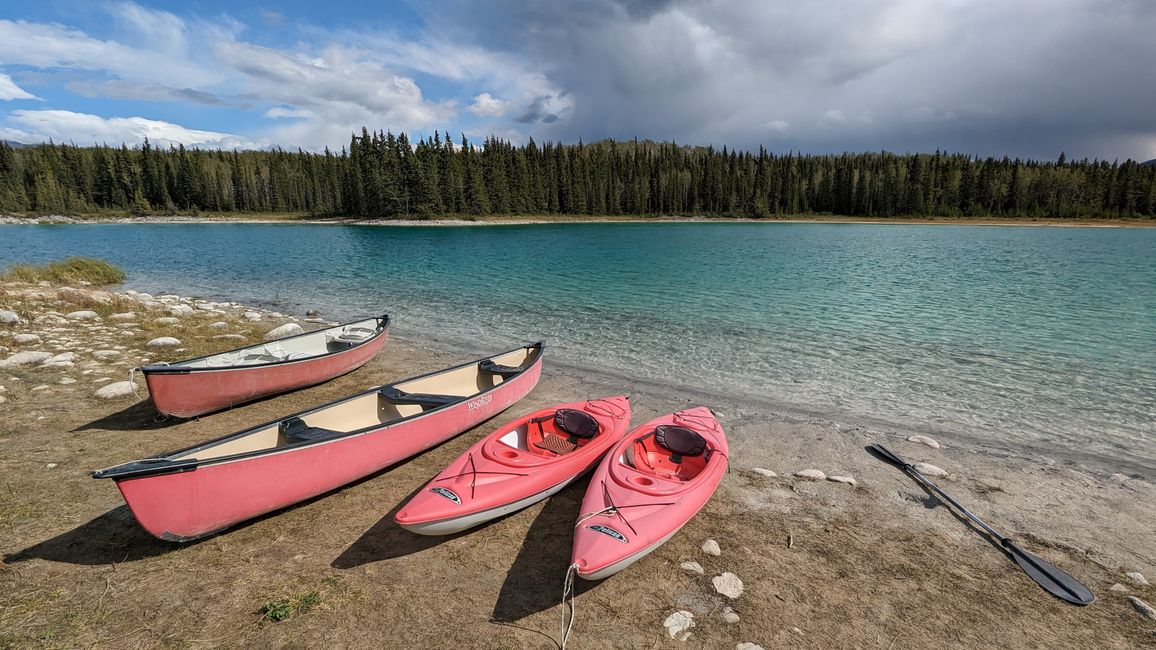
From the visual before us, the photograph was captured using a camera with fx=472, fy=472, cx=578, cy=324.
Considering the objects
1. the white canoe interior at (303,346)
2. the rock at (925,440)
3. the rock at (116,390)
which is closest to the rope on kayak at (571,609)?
the rock at (925,440)

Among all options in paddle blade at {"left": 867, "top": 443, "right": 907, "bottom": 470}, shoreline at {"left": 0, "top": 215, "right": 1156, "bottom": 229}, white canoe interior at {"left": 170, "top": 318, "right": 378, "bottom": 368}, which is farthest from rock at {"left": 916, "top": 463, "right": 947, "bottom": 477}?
shoreline at {"left": 0, "top": 215, "right": 1156, "bottom": 229}

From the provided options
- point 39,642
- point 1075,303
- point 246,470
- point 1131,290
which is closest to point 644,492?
point 246,470

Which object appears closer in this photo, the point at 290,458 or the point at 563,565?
the point at 563,565

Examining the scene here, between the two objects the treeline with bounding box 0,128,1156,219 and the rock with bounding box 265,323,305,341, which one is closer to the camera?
the rock with bounding box 265,323,305,341

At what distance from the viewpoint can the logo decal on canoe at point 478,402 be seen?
28.7 feet

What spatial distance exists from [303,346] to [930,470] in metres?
14.3

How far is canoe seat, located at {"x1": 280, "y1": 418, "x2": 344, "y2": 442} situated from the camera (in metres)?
6.68

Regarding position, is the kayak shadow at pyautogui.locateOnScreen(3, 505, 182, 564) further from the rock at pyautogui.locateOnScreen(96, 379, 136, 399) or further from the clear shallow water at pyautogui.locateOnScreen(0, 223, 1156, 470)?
the clear shallow water at pyautogui.locateOnScreen(0, 223, 1156, 470)

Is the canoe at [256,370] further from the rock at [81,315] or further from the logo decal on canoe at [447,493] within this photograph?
the rock at [81,315]

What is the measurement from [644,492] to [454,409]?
4.01 metres

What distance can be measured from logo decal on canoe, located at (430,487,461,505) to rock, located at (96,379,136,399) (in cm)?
869

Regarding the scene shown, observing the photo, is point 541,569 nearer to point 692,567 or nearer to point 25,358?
point 692,567

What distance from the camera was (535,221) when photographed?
123000 millimetres

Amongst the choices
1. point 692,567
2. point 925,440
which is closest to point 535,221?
point 925,440
